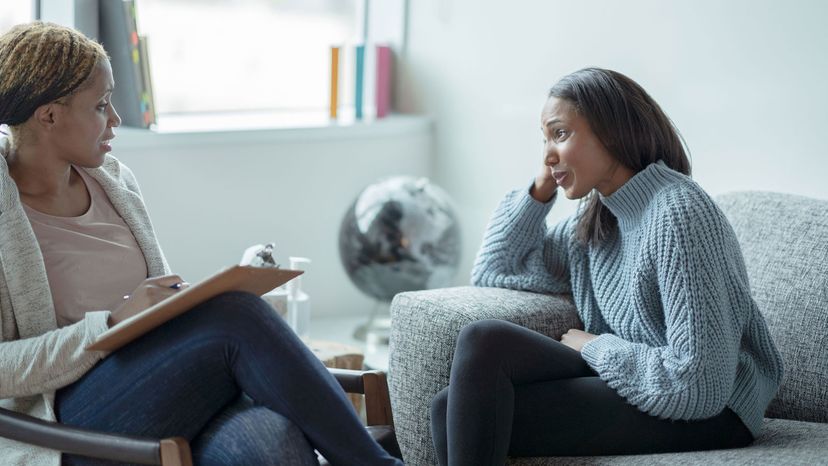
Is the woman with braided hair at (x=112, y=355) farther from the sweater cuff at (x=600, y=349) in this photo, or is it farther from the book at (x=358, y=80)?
the book at (x=358, y=80)

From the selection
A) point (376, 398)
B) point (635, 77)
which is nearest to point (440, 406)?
point (376, 398)

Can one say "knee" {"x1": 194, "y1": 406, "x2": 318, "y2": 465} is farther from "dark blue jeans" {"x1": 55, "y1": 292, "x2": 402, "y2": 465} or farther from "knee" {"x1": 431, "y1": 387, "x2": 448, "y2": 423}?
"knee" {"x1": 431, "y1": 387, "x2": 448, "y2": 423}

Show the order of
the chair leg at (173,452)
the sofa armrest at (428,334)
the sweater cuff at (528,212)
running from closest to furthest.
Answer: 1. the chair leg at (173,452)
2. the sofa armrest at (428,334)
3. the sweater cuff at (528,212)

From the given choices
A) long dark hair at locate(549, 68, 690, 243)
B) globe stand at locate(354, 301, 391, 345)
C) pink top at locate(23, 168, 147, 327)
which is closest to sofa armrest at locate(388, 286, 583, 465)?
long dark hair at locate(549, 68, 690, 243)

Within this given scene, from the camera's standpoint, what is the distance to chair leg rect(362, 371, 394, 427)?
201 cm

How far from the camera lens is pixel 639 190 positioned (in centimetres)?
203

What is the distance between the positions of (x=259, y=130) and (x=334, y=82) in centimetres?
37

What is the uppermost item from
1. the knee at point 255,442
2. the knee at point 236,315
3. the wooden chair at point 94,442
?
the knee at point 236,315

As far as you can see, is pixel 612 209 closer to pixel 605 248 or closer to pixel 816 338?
pixel 605 248

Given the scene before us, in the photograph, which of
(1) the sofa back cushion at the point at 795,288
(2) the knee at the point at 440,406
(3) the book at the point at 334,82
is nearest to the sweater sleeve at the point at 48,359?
(2) the knee at the point at 440,406

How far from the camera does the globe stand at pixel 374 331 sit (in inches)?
136

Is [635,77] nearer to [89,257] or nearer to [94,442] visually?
[89,257]

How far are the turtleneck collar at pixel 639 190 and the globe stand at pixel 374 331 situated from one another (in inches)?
56.5

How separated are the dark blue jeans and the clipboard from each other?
3 cm
